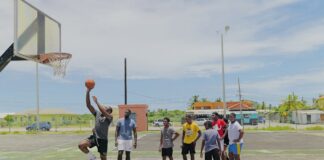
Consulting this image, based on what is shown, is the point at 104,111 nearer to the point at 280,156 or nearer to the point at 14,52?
the point at 14,52

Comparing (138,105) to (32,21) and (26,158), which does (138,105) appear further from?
(32,21)

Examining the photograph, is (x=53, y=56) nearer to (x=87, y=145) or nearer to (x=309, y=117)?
(x=87, y=145)

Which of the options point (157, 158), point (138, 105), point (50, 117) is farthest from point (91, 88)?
point (50, 117)

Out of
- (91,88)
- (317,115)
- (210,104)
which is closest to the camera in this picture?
(91,88)

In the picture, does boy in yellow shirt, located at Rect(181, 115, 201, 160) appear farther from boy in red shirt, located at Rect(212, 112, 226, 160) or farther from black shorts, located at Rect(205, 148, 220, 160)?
black shorts, located at Rect(205, 148, 220, 160)

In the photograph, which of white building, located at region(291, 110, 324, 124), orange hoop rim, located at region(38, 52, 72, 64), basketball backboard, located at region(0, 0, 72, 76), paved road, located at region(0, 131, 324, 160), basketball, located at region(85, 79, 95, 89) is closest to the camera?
basketball, located at region(85, 79, 95, 89)

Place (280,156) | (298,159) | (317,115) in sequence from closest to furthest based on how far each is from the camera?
(298,159)
(280,156)
(317,115)

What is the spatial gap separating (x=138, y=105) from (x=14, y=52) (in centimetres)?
3171

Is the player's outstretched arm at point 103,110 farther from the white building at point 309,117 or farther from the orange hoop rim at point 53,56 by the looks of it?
the white building at point 309,117

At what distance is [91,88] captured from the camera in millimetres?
9766

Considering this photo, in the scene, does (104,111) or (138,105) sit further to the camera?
(138,105)

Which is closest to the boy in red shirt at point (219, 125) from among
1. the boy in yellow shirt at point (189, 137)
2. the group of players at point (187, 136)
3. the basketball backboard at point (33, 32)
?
the group of players at point (187, 136)

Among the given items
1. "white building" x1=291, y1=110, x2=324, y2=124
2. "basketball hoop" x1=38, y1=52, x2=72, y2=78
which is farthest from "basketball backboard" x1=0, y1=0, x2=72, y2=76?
"white building" x1=291, y1=110, x2=324, y2=124

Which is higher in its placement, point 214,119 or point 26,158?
point 214,119
